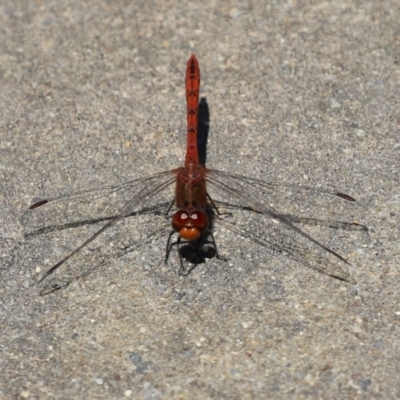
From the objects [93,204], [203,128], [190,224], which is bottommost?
[93,204]

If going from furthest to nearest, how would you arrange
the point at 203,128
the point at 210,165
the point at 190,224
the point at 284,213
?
the point at 203,128, the point at 210,165, the point at 284,213, the point at 190,224

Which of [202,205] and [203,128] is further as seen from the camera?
[203,128]

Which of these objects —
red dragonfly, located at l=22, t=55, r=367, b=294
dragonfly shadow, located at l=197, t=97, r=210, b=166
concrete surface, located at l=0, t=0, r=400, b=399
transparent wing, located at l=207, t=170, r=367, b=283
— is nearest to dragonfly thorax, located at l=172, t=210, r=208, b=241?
red dragonfly, located at l=22, t=55, r=367, b=294

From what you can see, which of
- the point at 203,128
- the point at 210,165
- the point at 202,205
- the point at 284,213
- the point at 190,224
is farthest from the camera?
the point at 203,128

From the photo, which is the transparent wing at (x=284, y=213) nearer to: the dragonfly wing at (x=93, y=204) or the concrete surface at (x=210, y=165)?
the concrete surface at (x=210, y=165)

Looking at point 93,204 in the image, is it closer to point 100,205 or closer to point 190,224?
point 100,205

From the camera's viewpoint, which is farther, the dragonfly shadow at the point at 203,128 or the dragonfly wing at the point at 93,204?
the dragonfly shadow at the point at 203,128

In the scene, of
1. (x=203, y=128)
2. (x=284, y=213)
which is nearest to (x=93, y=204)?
(x=203, y=128)

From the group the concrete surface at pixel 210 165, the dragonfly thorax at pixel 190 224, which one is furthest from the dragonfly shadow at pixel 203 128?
the dragonfly thorax at pixel 190 224
